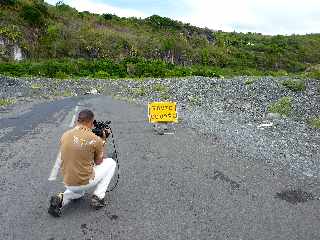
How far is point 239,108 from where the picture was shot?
2302 centimetres

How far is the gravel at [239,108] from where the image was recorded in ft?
41.2

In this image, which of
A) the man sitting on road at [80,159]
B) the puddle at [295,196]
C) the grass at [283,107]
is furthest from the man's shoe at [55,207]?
the grass at [283,107]

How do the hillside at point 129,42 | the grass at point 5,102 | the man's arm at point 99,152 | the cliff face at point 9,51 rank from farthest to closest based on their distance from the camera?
the hillside at point 129,42 → the cliff face at point 9,51 → the grass at point 5,102 → the man's arm at point 99,152

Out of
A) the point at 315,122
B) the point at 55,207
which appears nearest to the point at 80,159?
the point at 55,207

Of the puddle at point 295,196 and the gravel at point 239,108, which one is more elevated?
the puddle at point 295,196

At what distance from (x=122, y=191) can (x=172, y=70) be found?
46215mm

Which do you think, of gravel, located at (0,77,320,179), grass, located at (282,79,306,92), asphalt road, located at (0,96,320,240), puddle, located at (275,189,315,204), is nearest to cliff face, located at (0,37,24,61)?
gravel, located at (0,77,320,179)

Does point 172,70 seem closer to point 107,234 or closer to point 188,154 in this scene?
point 188,154

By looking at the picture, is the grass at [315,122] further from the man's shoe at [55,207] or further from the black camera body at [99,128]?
the man's shoe at [55,207]

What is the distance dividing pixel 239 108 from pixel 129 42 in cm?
5240

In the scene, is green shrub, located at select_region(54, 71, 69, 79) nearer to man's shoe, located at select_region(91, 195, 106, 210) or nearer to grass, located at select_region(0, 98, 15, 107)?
grass, located at select_region(0, 98, 15, 107)

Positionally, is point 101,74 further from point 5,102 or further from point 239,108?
point 239,108

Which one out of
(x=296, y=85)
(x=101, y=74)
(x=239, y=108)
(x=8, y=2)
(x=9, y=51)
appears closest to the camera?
(x=239, y=108)

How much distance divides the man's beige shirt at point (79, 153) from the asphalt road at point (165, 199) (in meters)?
0.57
